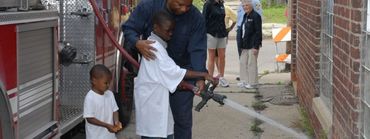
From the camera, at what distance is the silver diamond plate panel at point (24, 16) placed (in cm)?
462

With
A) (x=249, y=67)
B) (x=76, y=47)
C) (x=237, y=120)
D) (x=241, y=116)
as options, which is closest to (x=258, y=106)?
(x=241, y=116)

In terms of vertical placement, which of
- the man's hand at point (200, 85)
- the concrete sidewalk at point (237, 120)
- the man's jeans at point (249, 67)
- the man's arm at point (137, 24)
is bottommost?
the concrete sidewalk at point (237, 120)

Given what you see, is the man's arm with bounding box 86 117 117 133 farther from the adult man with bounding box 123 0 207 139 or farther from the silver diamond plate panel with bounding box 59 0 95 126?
the silver diamond plate panel with bounding box 59 0 95 126

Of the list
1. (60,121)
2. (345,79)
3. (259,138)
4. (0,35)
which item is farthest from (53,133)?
(259,138)

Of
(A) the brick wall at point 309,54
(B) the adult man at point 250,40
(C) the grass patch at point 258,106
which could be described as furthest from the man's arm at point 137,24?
(B) the adult man at point 250,40

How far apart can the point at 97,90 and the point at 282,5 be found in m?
32.6

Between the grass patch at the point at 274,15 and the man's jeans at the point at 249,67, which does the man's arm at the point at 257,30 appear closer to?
the man's jeans at the point at 249,67

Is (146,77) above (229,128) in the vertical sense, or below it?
above

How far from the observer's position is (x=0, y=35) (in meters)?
4.55

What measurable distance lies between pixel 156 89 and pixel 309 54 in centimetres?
378

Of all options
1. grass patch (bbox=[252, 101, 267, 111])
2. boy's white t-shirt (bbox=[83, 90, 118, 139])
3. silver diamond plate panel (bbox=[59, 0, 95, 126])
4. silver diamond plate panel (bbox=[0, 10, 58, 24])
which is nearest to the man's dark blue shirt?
boy's white t-shirt (bbox=[83, 90, 118, 139])

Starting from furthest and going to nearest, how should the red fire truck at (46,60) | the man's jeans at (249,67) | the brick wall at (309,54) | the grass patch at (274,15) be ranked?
the grass patch at (274,15) < the man's jeans at (249,67) < the brick wall at (309,54) < the red fire truck at (46,60)

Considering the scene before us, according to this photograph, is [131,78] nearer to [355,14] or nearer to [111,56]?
[111,56]

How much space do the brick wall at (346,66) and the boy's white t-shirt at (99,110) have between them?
1.79 m
